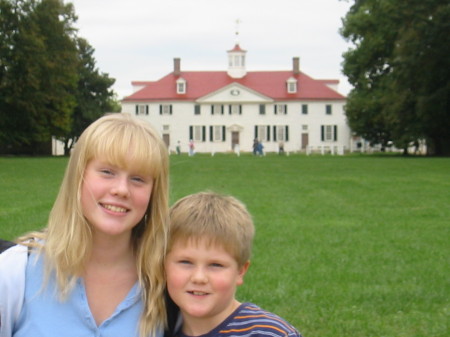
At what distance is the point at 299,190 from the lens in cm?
1633

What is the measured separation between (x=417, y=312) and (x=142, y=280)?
3.17 metres

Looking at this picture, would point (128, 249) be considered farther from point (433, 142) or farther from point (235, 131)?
point (235, 131)

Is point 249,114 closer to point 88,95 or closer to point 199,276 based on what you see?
point 88,95

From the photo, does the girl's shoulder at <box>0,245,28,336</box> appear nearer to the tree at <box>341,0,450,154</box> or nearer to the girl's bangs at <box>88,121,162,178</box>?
the girl's bangs at <box>88,121,162,178</box>

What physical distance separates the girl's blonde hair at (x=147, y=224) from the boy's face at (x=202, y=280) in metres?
0.07

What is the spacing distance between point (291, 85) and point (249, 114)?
5503 millimetres

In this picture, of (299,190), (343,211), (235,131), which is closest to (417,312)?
(343,211)

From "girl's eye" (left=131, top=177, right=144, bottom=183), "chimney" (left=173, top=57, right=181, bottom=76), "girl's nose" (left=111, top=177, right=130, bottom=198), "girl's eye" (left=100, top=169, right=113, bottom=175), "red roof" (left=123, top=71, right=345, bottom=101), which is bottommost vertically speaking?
"girl's nose" (left=111, top=177, right=130, bottom=198)

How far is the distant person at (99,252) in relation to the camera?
256 centimetres

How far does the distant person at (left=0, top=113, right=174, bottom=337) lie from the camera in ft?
8.40

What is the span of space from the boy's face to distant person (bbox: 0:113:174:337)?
71 mm

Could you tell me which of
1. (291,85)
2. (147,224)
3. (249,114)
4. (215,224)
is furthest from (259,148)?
(215,224)

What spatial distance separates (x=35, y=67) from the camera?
41.8 m

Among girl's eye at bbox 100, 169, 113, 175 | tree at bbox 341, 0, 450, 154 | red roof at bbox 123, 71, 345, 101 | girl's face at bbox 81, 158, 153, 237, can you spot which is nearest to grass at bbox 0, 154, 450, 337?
girl's face at bbox 81, 158, 153, 237
